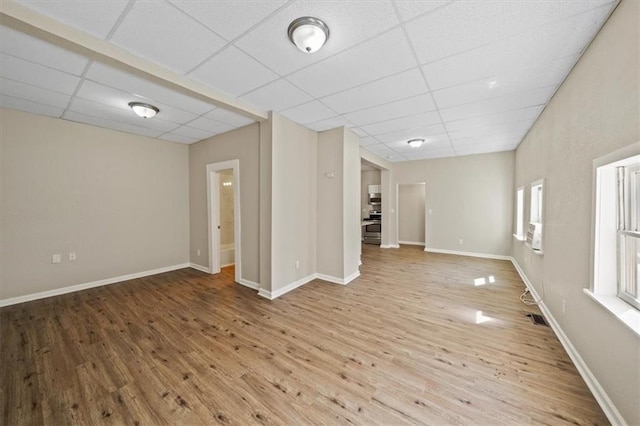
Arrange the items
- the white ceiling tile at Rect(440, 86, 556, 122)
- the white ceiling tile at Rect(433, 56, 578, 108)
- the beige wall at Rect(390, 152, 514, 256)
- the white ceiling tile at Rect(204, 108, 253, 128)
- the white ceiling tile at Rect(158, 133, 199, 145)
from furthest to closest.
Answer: the beige wall at Rect(390, 152, 514, 256), the white ceiling tile at Rect(158, 133, 199, 145), the white ceiling tile at Rect(204, 108, 253, 128), the white ceiling tile at Rect(440, 86, 556, 122), the white ceiling tile at Rect(433, 56, 578, 108)

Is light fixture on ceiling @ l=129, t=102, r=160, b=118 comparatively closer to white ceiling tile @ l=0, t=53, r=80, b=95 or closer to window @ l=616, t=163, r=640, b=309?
white ceiling tile @ l=0, t=53, r=80, b=95

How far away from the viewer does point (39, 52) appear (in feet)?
6.43

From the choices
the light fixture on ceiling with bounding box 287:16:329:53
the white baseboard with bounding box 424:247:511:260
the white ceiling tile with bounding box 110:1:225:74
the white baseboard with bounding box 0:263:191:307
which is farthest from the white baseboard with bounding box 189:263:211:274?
the white baseboard with bounding box 424:247:511:260

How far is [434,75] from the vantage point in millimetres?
2324

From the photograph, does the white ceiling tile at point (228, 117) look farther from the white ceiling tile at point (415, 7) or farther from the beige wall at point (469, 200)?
the beige wall at point (469, 200)

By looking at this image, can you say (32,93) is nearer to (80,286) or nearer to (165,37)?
(165,37)

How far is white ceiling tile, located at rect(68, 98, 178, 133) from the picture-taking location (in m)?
3.03

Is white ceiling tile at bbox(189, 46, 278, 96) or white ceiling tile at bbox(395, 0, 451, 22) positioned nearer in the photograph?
white ceiling tile at bbox(395, 0, 451, 22)

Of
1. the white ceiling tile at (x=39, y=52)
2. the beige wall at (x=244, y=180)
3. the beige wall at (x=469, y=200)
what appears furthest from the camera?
the beige wall at (x=469, y=200)

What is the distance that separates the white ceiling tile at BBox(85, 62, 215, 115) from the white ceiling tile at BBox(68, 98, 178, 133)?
0.73 metres

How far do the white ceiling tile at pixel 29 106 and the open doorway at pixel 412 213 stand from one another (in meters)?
7.79

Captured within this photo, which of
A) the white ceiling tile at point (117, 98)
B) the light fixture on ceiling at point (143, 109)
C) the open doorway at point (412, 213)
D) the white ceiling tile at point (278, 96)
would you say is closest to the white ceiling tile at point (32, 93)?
the white ceiling tile at point (117, 98)

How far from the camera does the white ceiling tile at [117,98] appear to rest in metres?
2.60

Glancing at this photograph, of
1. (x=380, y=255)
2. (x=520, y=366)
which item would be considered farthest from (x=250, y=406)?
(x=380, y=255)
